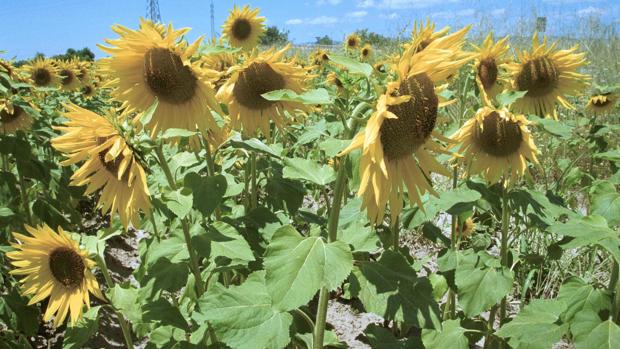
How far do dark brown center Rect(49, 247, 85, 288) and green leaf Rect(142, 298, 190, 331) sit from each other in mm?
344

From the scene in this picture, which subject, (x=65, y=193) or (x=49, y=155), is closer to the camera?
(x=65, y=193)

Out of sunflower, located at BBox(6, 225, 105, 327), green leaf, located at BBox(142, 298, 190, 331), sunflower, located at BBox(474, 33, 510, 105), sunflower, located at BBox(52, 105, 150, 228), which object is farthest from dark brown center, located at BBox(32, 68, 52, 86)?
sunflower, located at BBox(474, 33, 510, 105)

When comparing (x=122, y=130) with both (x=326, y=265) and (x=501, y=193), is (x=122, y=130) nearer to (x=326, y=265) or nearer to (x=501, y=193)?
(x=326, y=265)

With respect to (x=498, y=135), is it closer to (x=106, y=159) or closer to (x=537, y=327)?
(x=537, y=327)

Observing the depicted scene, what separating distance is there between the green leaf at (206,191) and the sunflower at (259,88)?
0.42m

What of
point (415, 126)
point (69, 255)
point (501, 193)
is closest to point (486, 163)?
point (501, 193)

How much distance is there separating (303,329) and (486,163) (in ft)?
3.12

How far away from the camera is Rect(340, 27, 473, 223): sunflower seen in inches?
42.0

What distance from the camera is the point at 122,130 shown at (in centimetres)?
149

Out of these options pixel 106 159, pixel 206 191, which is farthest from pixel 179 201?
pixel 106 159

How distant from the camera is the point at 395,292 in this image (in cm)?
132

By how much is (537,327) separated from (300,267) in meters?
0.87

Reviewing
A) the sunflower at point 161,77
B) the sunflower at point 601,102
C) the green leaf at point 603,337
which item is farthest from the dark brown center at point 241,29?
the green leaf at point 603,337

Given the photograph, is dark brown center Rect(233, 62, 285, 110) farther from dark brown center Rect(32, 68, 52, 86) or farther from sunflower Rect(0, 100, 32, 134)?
dark brown center Rect(32, 68, 52, 86)
